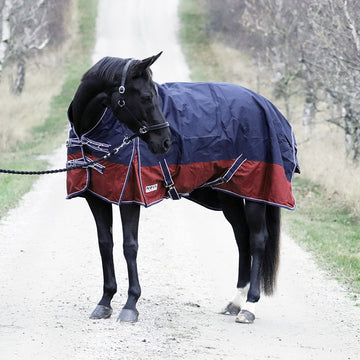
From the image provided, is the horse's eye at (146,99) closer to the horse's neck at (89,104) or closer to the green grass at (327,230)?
the horse's neck at (89,104)

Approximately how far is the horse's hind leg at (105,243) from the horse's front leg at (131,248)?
189mm

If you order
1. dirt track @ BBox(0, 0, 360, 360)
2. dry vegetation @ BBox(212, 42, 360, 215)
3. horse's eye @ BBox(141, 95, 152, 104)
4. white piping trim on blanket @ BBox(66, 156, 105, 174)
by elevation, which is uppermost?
horse's eye @ BBox(141, 95, 152, 104)

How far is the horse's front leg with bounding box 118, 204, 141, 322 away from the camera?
5.54 meters

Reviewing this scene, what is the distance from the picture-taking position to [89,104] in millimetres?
5465

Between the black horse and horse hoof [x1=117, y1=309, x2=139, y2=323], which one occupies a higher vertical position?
the black horse

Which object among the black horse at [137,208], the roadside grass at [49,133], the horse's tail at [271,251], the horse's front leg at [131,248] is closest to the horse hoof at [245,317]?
the black horse at [137,208]

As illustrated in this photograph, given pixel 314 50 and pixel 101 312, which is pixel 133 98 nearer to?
pixel 101 312

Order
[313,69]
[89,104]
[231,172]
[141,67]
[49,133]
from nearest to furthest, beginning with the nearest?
[141,67], [89,104], [231,172], [313,69], [49,133]

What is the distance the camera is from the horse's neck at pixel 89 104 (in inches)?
213

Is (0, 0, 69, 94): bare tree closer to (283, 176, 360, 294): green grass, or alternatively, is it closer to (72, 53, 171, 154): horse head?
(283, 176, 360, 294): green grass

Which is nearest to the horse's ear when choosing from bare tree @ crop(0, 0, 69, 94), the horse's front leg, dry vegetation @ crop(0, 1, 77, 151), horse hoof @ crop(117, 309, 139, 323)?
the horse's front leg

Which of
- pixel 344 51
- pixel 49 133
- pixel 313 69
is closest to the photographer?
pixel 344 51

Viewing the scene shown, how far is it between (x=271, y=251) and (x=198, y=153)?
125 centimetres

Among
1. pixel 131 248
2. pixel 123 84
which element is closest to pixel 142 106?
pixel 123 84
